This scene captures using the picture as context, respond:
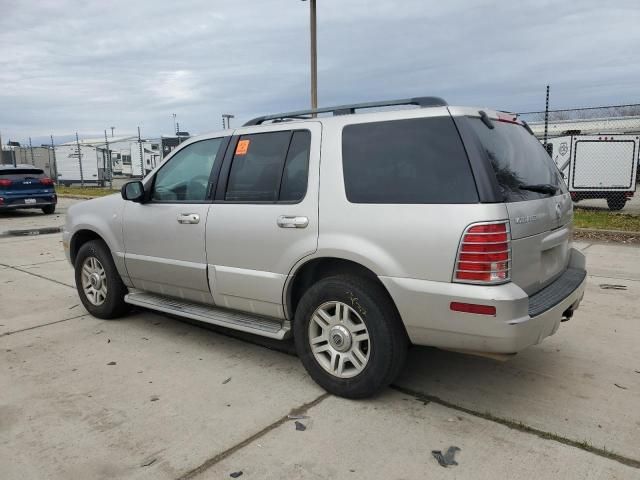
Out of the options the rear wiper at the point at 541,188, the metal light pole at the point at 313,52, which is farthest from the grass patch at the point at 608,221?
the metal light pole at the point at 313,52

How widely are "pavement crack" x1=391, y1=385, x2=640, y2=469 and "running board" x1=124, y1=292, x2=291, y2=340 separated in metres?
0.92

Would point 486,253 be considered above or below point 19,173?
below

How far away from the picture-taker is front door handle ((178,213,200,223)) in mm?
3992

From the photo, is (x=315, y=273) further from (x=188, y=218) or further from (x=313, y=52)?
(x=313, y=52)

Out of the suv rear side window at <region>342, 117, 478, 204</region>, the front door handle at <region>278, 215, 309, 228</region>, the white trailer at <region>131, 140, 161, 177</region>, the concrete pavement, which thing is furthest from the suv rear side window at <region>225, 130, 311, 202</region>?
the white trailer at <region>131, 140, 161, 177</region>

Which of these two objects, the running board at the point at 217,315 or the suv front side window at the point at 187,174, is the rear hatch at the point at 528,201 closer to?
the running board at the point at 217,315

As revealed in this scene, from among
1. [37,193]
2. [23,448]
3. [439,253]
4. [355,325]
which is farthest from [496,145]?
[37,193]

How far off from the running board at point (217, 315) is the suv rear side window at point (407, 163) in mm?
1131

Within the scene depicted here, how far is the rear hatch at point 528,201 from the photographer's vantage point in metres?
2.86

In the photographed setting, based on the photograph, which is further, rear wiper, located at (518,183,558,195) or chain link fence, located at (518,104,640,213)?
chain link fence, located at (518,104,640,213)

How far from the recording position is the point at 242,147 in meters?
3.92

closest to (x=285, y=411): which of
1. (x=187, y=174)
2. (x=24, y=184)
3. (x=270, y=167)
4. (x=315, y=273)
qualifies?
(x=315, y=273)

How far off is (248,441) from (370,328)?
3.12 feet

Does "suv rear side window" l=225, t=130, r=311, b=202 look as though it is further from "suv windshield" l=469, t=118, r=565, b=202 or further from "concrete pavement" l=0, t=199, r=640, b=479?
"concrete pavement" l=0, t=199, r=640, b=479
